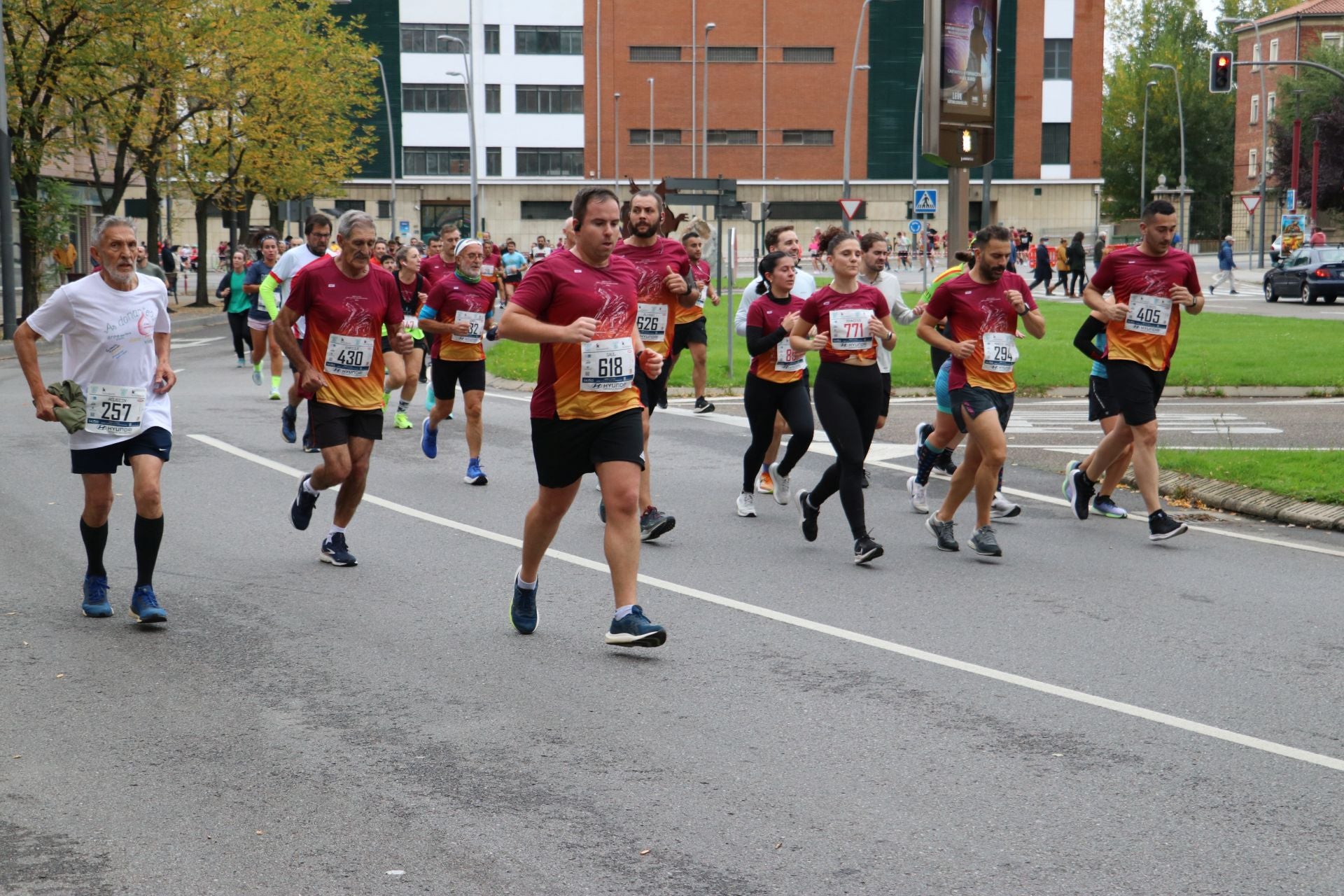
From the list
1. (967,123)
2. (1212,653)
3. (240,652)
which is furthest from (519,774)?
(967,123)

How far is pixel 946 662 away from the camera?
680 cm

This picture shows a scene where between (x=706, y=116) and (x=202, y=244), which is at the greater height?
(x=706, y=116)

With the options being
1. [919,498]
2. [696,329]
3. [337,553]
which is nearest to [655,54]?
[696,329]

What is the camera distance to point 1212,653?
7.00 m

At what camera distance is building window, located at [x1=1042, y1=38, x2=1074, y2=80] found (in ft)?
275

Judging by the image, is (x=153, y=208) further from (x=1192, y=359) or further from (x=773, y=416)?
(x=773, y=416)

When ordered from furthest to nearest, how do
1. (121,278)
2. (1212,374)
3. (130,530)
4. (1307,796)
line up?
(1212,374) < (130,530) < (121,278) < (1307,796)

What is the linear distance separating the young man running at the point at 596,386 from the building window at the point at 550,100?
79.2m

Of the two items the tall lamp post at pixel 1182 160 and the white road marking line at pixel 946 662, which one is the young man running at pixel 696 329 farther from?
the tall lamp post at pixel 1182 160

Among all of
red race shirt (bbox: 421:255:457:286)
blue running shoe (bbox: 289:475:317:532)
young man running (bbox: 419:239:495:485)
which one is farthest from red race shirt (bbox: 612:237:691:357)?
red race shirt (bbox: 421:255:457:286)

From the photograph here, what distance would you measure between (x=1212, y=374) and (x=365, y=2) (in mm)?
68901

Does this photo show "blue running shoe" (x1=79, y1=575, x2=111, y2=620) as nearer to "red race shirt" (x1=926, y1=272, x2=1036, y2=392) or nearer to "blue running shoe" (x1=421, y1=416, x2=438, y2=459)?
"red race shirt" (x1=926, y1=272, x2=1036, y2=392)

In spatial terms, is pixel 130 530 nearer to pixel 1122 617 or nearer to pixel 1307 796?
pixel 1122 617

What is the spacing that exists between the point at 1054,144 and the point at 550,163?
26562 mm
